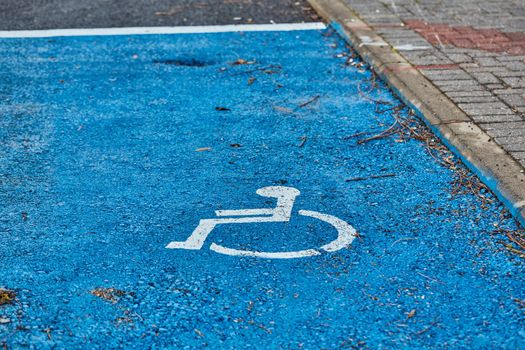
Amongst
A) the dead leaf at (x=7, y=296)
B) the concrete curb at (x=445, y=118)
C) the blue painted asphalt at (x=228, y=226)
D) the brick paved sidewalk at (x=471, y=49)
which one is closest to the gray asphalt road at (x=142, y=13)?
the brick paved sidewalk at (x=471, y=49)

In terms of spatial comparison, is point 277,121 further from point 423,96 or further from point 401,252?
point 401,252

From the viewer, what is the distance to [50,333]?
10.7ft

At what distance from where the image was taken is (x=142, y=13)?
8477mm

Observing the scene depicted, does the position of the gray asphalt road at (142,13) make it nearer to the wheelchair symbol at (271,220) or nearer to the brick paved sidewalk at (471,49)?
the brick paved sidewalk at (471,49)

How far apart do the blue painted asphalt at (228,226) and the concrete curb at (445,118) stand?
0.17m

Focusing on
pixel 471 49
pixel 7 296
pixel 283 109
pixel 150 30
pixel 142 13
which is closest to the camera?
pixel 7 296

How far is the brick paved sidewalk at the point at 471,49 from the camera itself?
5.34 metres

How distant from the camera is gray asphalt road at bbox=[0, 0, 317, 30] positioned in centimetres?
810

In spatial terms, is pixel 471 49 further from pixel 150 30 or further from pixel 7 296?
pixel 7 296

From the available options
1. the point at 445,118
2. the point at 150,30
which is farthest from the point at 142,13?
the point at 445,118

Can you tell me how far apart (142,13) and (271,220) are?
5026 mm

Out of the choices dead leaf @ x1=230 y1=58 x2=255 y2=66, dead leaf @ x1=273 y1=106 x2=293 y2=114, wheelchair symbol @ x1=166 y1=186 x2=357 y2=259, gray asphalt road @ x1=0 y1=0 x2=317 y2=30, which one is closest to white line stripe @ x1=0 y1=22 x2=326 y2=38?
gray asphalt road @ x1=0 y1=0 x2=317 y2=30

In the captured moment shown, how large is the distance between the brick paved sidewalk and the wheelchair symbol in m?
1.41

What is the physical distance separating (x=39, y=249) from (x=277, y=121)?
7.52 ft
